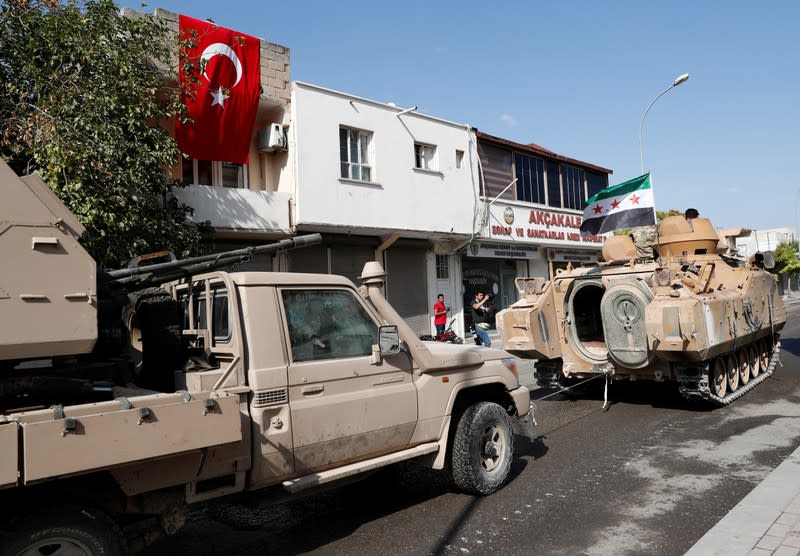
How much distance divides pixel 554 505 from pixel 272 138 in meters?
12.0

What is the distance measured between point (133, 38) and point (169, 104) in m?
1.28

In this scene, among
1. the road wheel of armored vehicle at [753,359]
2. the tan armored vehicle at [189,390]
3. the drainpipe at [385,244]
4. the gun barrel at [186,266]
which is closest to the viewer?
the tan armored vehicle at [189,390]

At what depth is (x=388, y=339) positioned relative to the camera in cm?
465

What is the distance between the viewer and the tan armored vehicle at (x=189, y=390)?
10.8 feet

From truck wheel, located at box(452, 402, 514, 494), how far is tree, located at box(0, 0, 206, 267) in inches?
259

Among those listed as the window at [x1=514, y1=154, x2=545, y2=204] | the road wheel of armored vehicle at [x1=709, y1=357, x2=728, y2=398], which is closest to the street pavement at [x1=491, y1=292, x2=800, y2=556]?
the road wheel of armored vehicle at [x1=709, y1=357, x2=728, y2=398]

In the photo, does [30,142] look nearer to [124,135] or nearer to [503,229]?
[124,135]

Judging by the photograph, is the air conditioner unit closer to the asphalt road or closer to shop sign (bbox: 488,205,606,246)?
shop sign (bbox: 488,205,606,246)

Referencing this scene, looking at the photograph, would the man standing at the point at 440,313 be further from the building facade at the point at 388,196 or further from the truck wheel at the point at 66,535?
the truck wheel at the point at 66,535

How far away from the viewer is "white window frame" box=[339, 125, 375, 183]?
16812 mm

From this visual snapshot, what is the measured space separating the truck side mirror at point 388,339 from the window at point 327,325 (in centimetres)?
25

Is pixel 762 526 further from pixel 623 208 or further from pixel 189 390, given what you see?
pixel 623 208

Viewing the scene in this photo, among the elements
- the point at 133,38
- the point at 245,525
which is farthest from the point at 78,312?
the point at 133,38

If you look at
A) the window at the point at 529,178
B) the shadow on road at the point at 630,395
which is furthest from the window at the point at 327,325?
the window at the point at 529,178
